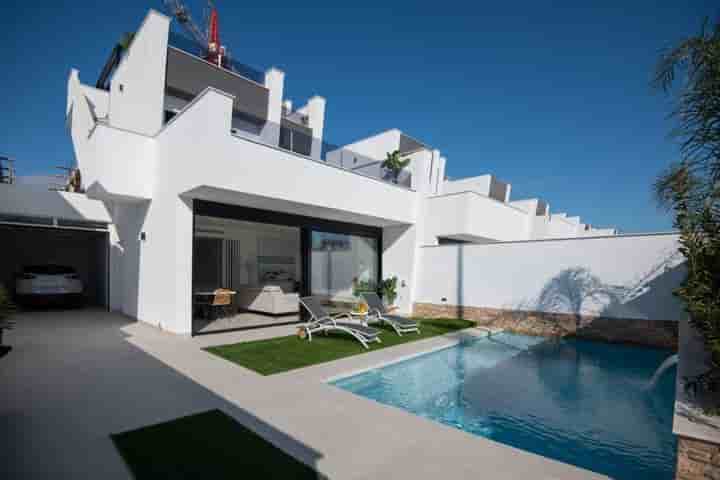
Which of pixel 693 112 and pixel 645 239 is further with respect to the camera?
pixel 645 239

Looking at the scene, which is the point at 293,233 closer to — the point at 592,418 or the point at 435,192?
the point at 435,192

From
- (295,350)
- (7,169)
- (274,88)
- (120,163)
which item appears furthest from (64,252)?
(295,350)

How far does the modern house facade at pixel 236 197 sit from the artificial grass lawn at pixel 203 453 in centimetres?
508

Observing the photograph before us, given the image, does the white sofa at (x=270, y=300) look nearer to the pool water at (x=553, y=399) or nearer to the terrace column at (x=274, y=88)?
the pool water at (x=553, y=399)

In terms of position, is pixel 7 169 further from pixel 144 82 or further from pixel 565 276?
pixel 565 276

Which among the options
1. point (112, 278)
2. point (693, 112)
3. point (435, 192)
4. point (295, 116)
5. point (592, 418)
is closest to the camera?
point (693, 112)

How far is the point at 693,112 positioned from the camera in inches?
152

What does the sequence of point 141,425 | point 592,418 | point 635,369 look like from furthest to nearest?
1. point 635,369
2. point 592,418
3. point 141,425

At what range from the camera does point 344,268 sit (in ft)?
45.3

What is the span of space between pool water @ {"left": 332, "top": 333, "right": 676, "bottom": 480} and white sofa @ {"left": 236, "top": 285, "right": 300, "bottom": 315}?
20.7 feet

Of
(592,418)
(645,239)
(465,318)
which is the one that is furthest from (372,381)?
(645,239)

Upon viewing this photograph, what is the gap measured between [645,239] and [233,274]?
51.7 ft

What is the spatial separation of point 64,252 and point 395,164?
1465 cm

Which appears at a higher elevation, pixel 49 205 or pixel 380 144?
pixel 380 144
